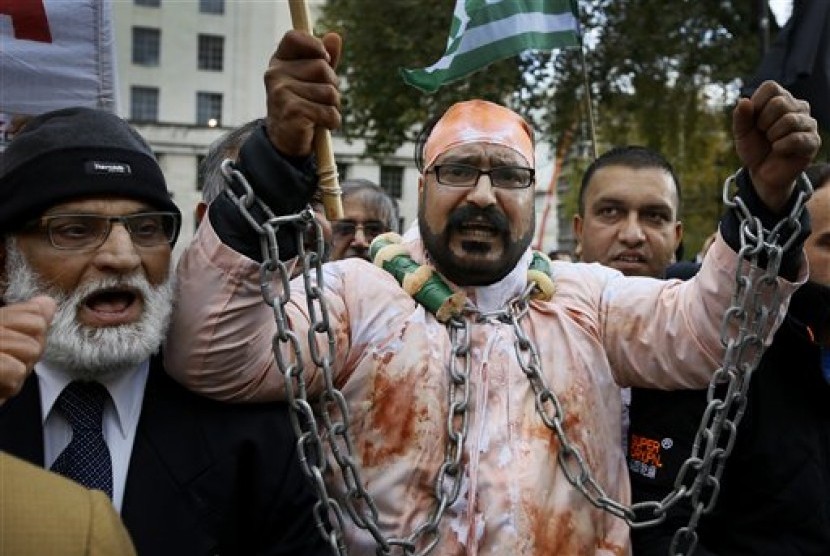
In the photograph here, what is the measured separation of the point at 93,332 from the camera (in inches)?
93.5

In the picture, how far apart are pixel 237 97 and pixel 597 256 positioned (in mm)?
41370

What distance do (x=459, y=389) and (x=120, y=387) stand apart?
85cm

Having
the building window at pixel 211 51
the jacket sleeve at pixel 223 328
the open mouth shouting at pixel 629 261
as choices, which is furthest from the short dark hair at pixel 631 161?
the building window at pixel 211 51

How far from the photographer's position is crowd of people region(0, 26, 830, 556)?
2289 millimetres

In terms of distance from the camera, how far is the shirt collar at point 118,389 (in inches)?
94.5

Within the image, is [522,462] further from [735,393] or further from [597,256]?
[597,256]

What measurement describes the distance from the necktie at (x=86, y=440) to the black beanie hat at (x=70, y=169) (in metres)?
0.43

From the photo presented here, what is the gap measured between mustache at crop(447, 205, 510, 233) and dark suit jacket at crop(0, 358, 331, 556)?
2.27 feet

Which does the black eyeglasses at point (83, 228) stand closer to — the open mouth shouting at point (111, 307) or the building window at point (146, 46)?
the open mouth shouting at point (111, 307)

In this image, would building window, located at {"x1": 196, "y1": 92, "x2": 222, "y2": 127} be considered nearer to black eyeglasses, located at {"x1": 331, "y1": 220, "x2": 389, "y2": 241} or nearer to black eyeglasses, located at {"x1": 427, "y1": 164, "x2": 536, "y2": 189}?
black eyeglasses, located at {"x1": 331, "y1": 220, "x2": 389, "y2": 241}

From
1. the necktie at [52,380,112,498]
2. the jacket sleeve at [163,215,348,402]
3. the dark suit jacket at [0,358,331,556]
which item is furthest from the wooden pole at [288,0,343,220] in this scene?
the necktie at [52,380,112,498]

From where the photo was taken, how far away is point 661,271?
4145 millimetres

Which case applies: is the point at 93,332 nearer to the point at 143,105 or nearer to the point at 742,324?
the point at 742,324

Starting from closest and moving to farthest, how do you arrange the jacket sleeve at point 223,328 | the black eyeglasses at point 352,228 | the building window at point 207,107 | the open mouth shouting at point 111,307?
the jacket sleeve at point 223,328
the open mouth shouting at point 111,307
the black eyeglasses at point 352,228
the building window at point 207,107
